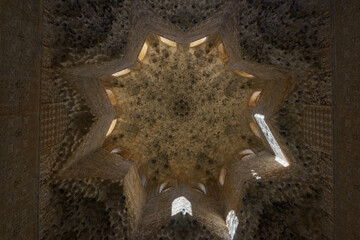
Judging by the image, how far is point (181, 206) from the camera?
738 centimetres

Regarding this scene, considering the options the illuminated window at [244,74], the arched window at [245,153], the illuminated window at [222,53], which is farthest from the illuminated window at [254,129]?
the illuminated window at [222,53]

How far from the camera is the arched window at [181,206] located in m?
6.83

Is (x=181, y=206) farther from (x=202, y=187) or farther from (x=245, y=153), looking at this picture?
(x=245, y=153)

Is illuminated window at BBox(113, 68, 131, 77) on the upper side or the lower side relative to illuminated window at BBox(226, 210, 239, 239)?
upper

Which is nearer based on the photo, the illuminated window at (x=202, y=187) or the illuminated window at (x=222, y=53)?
the illuminated window at (x=222, y=53)

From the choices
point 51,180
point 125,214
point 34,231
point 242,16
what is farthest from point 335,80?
point 34,231

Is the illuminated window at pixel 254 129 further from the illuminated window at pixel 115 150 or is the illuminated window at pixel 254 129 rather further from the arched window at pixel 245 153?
the illuminated window at pixel 115 150

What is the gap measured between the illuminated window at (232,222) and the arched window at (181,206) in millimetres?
1392

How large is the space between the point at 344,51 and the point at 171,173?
937 cm

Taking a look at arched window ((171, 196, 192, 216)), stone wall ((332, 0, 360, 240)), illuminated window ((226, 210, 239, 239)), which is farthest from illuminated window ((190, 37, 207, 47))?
illuminated window ((226, 210, 239, 239))

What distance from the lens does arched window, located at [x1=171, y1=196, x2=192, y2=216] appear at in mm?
6828

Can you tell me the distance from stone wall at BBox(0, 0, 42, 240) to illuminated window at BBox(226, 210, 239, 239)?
5.55 meters

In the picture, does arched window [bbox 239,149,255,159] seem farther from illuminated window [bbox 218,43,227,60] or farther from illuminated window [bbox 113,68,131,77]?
illuminated window [bbox 113,68,131,77]

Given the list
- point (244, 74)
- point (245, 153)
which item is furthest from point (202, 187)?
point (244, 74)
